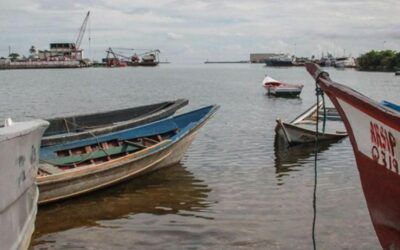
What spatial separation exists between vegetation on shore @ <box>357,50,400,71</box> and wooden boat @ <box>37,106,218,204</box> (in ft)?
394

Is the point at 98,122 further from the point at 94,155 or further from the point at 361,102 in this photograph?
the point at 361,102

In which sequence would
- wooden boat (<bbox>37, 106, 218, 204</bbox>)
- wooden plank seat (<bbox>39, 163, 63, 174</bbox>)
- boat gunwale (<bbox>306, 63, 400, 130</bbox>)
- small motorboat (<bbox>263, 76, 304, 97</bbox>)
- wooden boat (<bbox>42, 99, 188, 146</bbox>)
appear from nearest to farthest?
boat gunwale (<bbox>306, 63, 400, 130</bbox>) → wooden boat (<bbox>37, 106, 218, 204</bbox>) → wooden plank seat (<bbox>39, 163, 63, 174</bbox>) → wooden boat (<bbox>42, 99, 188, 146</bbox>) → small motorboat (<bbox>263, 76, 304, 97</bbox>)

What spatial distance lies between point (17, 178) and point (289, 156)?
13.0 meters

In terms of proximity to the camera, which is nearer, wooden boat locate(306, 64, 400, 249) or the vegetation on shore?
wooden boat locate(306, 64, 400, 249)

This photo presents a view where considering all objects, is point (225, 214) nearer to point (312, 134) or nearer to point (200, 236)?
point (200, 236)

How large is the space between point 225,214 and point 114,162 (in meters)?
3.03

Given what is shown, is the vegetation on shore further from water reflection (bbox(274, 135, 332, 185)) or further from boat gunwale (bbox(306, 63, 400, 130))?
boat gunwale (bbox(306, 63, 400, 130))

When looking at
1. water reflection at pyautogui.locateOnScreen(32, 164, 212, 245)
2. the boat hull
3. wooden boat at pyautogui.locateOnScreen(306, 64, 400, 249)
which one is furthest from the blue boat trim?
wooden boat at pyautogui.locateOnScreen(306, 64, 400, 249)

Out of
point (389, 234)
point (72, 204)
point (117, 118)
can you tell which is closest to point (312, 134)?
point (117, 118)

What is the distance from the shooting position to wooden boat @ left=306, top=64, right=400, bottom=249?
6672mm

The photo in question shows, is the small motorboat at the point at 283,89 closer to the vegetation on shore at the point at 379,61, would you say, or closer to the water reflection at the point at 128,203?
the water reflection at the point at 128,203

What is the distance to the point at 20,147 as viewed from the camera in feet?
20.4

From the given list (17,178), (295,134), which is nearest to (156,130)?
(295,134)

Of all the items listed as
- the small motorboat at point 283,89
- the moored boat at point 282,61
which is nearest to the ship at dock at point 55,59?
the moored boat at point 282,61
